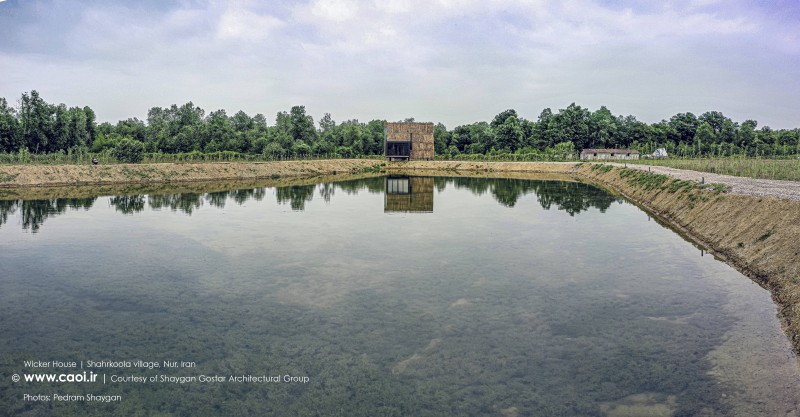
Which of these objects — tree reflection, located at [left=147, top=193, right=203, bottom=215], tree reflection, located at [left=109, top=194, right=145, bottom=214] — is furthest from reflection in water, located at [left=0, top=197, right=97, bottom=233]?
tree reflection, located at [left=147, top=193, right=203, bottom=215]

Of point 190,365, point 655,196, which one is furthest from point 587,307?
point 655,196

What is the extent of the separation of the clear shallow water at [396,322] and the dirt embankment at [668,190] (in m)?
1.25

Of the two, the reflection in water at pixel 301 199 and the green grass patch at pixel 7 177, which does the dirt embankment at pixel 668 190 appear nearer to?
the green grass patch at pixel 7 177

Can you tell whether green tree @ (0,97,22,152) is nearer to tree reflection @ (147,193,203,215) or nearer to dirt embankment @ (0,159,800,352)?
dirt embankment @ (0,159,800,352)

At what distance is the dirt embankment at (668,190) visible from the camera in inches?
711

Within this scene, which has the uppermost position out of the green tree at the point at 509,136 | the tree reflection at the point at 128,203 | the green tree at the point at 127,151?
the green tree at the point at 509,136

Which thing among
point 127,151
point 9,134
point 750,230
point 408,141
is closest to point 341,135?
point 408,141

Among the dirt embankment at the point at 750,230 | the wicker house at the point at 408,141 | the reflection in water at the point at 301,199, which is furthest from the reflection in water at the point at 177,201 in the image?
the wicker house at the point at 408,141

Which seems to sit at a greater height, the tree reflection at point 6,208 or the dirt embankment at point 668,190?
the dirt embankment at point 668,190

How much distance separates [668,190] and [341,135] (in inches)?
3259

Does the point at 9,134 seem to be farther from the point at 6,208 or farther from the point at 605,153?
the point at 605,153

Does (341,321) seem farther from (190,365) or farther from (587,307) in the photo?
(587,307)

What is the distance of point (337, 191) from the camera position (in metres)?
55.6

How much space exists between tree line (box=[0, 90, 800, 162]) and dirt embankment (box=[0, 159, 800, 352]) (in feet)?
27.5
